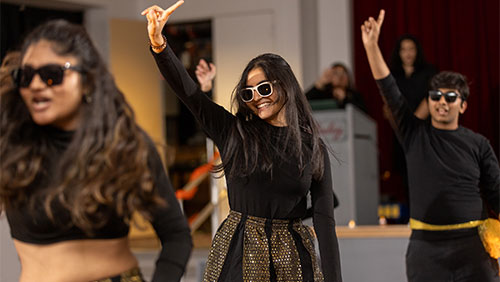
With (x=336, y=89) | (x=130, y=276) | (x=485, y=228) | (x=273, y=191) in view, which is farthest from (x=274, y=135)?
(x=336, y=89)

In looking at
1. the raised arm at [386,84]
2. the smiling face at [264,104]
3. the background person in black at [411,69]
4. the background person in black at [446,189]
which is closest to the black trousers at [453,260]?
the background person in black at [446,189]

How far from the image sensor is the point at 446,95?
3.98 meters

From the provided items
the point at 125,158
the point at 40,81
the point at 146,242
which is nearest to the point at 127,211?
the point at 125,158

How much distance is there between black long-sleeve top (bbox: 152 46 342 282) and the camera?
9.46 feet

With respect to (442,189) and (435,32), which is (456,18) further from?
(442,189)

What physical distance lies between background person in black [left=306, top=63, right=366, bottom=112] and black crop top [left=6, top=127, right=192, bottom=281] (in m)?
Answer: 4.84

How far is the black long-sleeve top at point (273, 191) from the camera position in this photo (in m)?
2.88

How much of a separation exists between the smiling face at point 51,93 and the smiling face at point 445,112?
2411 mm

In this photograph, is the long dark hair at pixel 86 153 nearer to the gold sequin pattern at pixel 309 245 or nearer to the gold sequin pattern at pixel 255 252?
the gold sequin pattern at pixel 255 252

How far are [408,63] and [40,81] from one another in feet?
17.4

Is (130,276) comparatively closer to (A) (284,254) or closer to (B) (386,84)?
(A) (284,254)

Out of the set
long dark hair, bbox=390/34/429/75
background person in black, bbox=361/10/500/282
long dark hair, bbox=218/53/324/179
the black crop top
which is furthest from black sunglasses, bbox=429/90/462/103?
long dark hair, bbox=390/34/429/75

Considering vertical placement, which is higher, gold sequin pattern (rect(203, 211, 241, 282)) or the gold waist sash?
gold sequin pattern (rect(203, 211, 241, 282))

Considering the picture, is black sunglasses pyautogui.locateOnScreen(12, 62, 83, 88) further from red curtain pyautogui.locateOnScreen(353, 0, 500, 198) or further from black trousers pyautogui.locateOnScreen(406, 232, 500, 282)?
red curtain pyautogui.locateOnScreen(353, 0, 500, 198)
